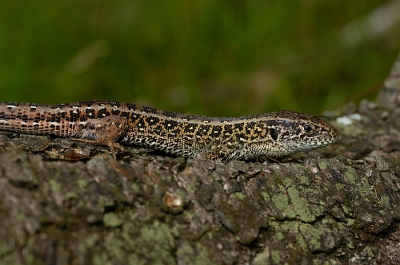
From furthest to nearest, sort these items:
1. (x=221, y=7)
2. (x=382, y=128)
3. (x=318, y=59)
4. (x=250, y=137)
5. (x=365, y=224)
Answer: (x=318, y=59), (x=221, y=7), (x=382, y=128), (x=250, y=137), (x=365, y=224)

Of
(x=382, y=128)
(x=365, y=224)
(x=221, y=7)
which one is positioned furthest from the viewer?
(x=221, y=7)

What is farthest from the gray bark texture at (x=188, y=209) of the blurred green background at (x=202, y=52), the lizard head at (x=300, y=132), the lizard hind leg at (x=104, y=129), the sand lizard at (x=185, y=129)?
the blurred green background at (x=202, y=52)

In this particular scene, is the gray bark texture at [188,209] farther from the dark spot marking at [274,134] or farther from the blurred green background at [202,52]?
the blurred green background at [202,52]

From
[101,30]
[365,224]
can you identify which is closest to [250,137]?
[365,224]

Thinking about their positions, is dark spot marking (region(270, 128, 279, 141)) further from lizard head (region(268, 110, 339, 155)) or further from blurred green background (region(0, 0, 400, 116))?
blurred green background (region(0, 0, 400, 116))

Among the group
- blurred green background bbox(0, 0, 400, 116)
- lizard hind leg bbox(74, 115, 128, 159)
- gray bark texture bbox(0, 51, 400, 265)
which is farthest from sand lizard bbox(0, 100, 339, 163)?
blurred green background bbox(0, 0, 400, 116)

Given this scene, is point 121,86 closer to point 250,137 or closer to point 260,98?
point 260,98
